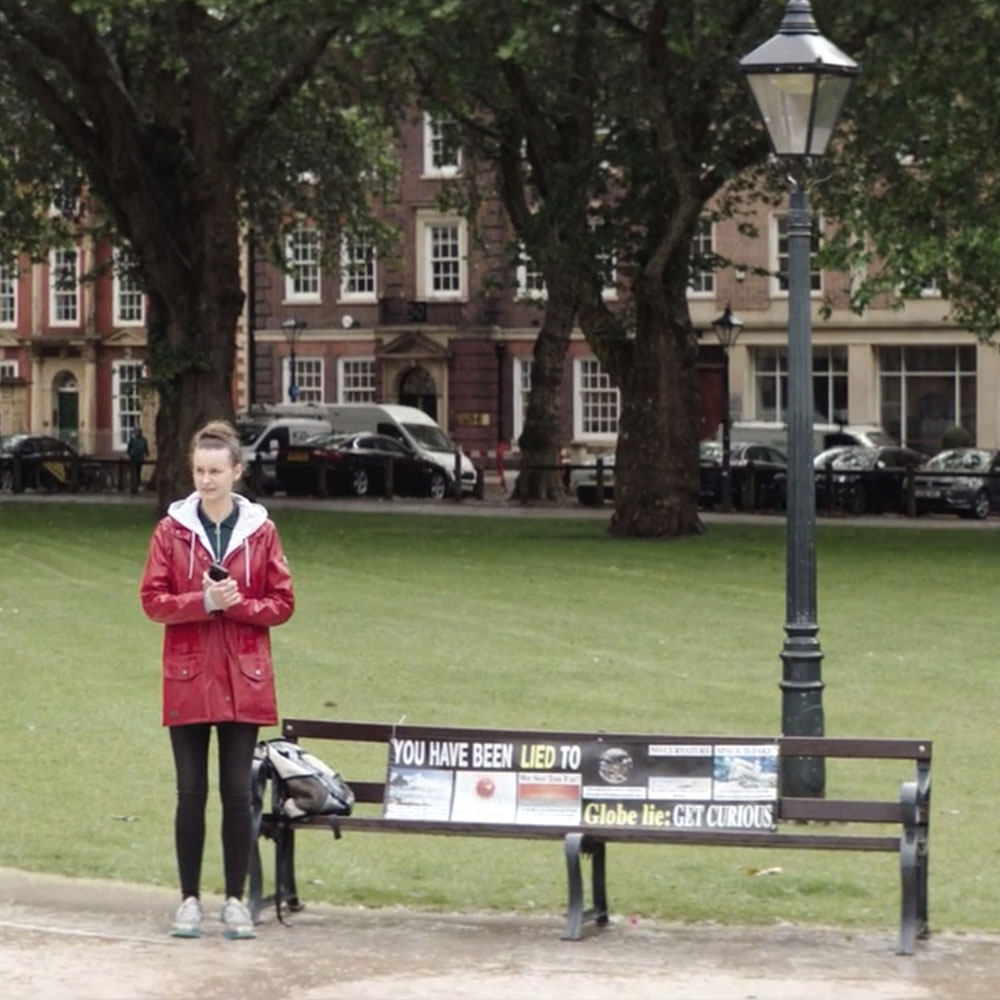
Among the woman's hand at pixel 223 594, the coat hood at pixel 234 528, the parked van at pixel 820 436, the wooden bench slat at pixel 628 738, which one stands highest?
the parked van at pixel 820 436

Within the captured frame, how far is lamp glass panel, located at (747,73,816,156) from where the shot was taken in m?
11.6

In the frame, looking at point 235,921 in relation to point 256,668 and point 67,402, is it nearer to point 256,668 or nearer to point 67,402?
point 256,668

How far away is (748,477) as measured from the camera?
158 ft

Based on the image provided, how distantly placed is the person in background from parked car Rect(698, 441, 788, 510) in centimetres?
1377

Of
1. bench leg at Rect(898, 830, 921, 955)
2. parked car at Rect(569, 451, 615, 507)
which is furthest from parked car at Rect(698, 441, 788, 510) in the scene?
bench leg at Rect(898, 830, 921, 955)

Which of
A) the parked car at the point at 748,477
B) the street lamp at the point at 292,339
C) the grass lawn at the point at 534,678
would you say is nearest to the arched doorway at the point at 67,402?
the street lamp at the point at 292,339

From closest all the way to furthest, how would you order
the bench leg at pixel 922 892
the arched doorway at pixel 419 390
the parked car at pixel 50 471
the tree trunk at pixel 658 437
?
the bench leg at pixel 922 892
the tree trunk at pixel 658 437
the parked car at pixel 50 471
the arched doorway at pixel 419 390

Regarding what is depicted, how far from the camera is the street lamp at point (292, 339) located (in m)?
70.2

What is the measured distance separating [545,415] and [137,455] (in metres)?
15.6

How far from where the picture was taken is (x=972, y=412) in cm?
6169

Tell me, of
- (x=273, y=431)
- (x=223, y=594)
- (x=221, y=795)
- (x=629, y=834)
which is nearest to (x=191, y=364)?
(x=273, y=431)

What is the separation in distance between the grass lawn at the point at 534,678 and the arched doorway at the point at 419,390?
33.6 metres

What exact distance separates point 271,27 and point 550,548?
28.6 ft

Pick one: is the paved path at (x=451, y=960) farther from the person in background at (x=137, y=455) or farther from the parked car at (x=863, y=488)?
the person in background at (x=137, y=455)
